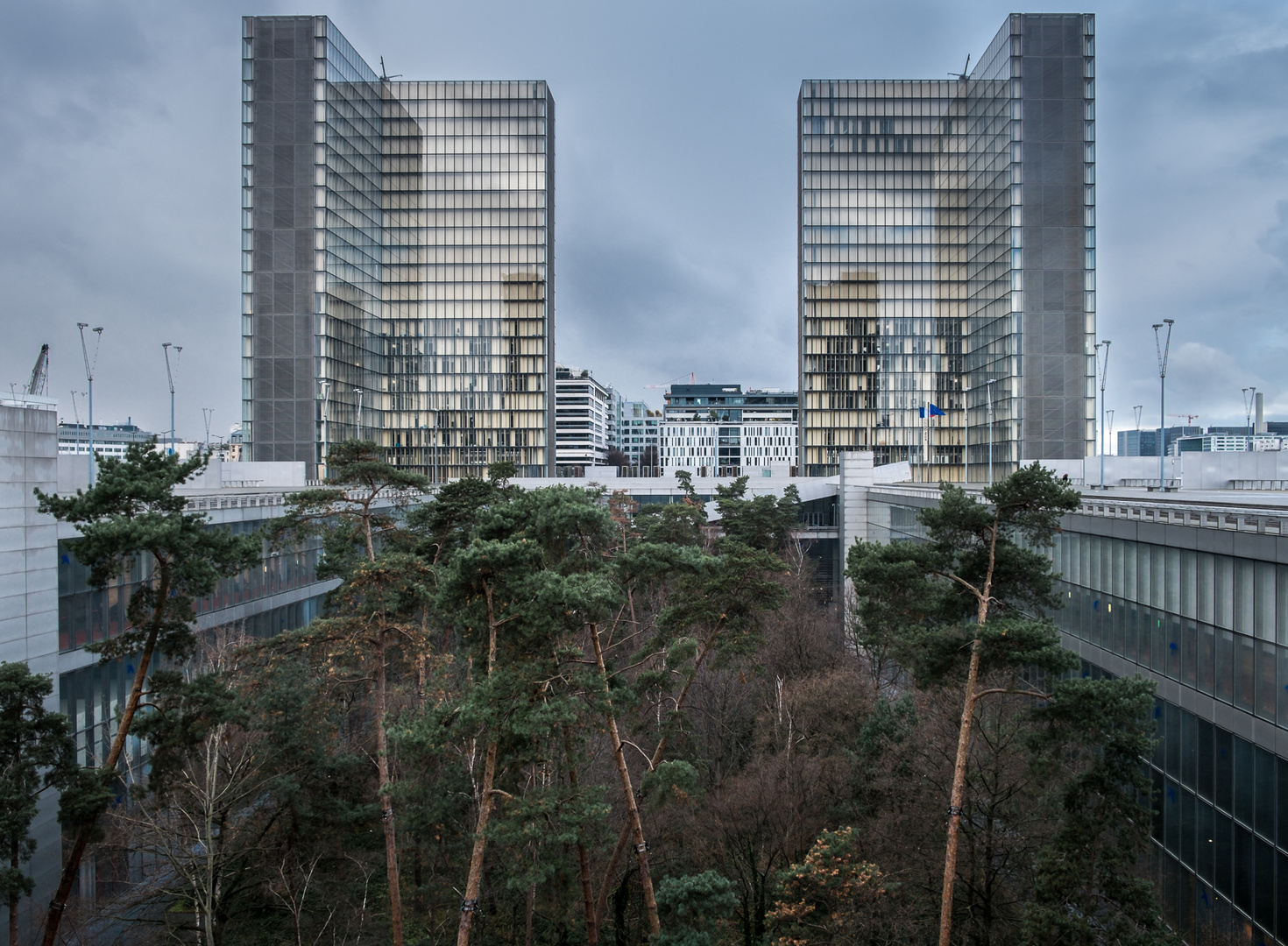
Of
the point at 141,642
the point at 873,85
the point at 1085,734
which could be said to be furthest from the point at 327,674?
the point at 873,85

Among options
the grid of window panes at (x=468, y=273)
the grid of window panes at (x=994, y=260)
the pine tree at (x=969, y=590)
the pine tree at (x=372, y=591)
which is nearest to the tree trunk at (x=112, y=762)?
the pine tree at (x=372, y=591)

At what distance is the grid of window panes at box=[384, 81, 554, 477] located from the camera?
112m

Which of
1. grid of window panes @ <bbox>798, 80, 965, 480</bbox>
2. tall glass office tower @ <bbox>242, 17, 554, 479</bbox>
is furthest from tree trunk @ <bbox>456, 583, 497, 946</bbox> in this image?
grid of window panes @ <bbox>798, 80, 965, 480</bbox>

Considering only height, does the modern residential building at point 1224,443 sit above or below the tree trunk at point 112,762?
above

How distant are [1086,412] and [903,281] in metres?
32.6

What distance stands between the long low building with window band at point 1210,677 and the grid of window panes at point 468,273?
95.3 m

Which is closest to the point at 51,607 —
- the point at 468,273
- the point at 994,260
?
the point at 468,273

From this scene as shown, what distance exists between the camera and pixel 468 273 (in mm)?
113188

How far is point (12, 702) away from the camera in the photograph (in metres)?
15.8

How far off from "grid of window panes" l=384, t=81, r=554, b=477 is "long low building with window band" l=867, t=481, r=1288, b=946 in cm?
9534

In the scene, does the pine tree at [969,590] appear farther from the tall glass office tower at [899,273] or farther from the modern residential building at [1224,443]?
the tall glass office tower at [899,273]

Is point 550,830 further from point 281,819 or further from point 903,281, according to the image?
point 903,281

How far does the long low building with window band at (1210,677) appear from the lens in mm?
17250

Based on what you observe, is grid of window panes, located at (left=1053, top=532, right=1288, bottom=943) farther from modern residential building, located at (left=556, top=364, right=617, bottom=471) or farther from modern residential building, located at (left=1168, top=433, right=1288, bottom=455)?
modern residential building, located at (left=556, top=364, right=617, bottom=471)
